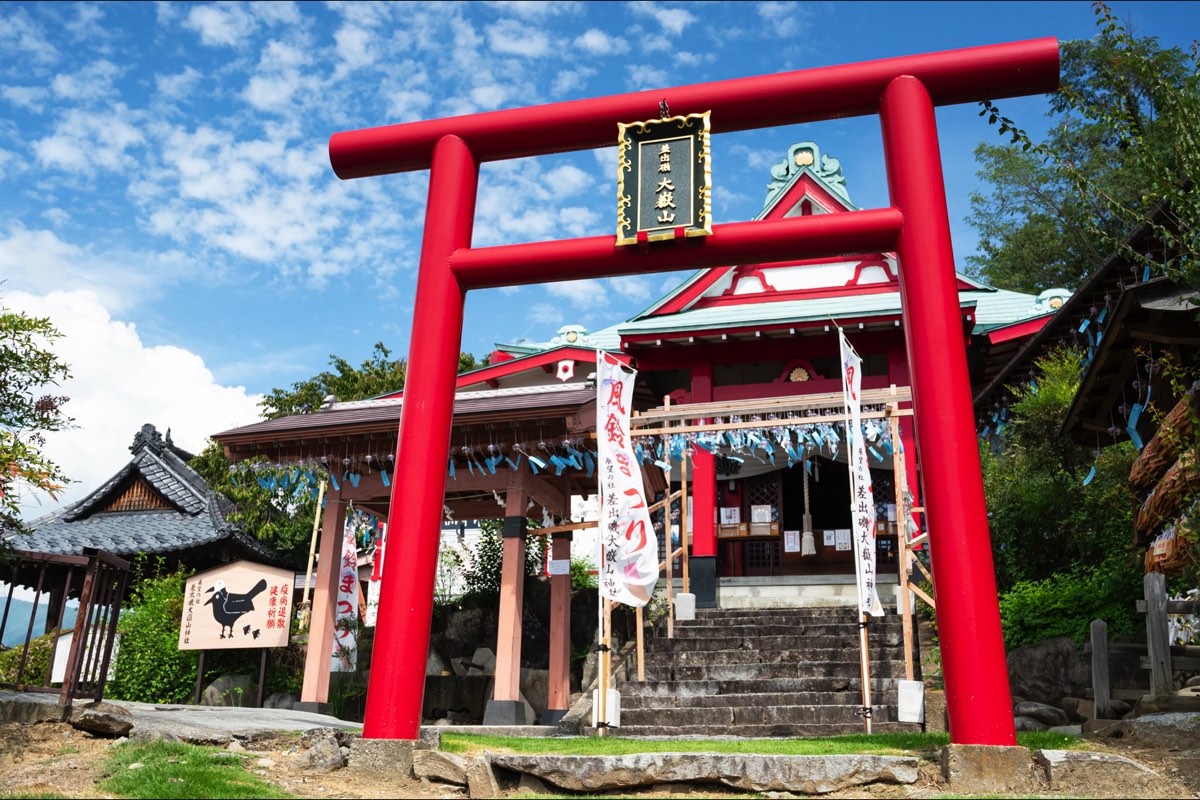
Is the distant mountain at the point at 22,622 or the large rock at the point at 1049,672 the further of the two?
the distant mountain at the point at 22,622

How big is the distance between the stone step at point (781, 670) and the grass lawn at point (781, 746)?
3180 mm

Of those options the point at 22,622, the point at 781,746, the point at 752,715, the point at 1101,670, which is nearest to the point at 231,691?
the point at 752,715

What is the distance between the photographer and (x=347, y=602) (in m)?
14.6

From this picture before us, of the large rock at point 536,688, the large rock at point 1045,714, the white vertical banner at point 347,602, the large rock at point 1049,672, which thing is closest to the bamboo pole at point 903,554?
the large rock at point 1045,714

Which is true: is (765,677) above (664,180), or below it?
below

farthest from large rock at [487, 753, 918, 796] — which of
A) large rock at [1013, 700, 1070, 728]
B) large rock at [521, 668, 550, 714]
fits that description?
large rock at [521, 668, 550, 714]

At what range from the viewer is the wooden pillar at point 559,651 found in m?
12.8

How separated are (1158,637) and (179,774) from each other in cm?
814

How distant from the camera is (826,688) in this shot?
10.6m

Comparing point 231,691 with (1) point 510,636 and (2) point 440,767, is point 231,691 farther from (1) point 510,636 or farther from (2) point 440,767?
(2) point 440,767

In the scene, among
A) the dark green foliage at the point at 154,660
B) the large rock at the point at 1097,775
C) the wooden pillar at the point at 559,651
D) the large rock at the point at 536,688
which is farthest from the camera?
the large rock at the point at 536,688

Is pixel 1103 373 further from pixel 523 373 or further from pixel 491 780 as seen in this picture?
pixel 523 373

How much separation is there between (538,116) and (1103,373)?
646cm

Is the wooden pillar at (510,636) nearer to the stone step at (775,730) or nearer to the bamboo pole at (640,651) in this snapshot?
the bamboo pole at (640,651)
